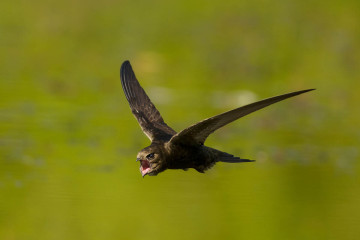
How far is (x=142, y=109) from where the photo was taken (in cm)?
727

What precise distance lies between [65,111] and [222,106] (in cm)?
218

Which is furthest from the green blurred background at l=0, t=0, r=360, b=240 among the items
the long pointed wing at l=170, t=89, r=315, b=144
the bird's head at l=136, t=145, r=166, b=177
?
the long pointed wing at l=170, t=89, r=315, b=144

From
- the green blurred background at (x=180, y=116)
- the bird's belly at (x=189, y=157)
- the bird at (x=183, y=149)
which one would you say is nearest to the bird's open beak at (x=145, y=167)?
the bird at (x=183, y=149)

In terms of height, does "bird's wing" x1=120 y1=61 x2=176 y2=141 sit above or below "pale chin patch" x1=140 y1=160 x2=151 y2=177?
above

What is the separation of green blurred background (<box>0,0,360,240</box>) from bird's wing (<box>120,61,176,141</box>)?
0.63 meters

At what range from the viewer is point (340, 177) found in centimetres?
870

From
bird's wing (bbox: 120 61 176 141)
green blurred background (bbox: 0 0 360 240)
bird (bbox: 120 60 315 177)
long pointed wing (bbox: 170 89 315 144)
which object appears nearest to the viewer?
long pointed wing (bbox: 170 89 315 144)

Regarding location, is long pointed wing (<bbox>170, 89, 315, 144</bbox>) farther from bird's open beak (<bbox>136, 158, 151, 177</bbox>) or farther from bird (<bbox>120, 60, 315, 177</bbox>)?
bird's open beak (<bbox>136, 158, 151, 177</bbox>)

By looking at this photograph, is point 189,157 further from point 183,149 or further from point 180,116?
point 180,116

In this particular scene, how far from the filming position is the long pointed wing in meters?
5.30

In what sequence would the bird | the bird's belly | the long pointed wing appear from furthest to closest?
the bird's belly < the bird < the long pointed wing

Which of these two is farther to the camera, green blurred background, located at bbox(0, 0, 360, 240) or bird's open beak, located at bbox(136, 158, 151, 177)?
green blurred background, located at bbox(0, 0, 360, 240)

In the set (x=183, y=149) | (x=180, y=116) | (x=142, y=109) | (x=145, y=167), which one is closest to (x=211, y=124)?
(x=183, y=149)

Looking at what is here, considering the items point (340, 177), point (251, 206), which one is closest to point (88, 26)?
point (340, 177)
